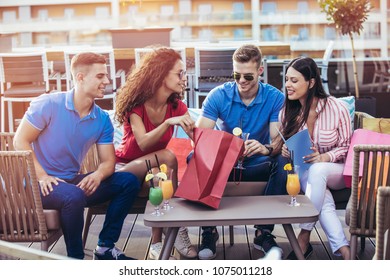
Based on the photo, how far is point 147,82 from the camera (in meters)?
3.09

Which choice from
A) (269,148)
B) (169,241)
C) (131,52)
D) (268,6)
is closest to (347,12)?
(131,52)

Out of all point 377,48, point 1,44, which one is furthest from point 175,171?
point 377,48

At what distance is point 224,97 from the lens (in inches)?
127

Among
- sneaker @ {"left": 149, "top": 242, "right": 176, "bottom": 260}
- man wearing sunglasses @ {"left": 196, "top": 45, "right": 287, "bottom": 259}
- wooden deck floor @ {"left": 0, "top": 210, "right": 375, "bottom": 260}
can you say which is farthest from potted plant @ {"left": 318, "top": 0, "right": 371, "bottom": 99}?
sneaker @ {"left": 149, "top": 242, "right": 176, "bottom": 260}

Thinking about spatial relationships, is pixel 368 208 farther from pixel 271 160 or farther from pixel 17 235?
pixel 17 235

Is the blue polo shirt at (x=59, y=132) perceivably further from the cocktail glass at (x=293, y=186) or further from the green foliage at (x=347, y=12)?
the green foliage at (x=347, y=12)

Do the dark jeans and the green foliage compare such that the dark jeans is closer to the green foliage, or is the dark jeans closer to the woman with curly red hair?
the woman with curly red hair

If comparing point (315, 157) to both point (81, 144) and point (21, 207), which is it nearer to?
point (81, 144)

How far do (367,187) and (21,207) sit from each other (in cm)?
128

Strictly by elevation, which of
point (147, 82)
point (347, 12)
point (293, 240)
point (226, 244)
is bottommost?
point (226, 244)

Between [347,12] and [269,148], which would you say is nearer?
[269,148]

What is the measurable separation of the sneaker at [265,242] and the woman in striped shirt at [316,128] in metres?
0.15
